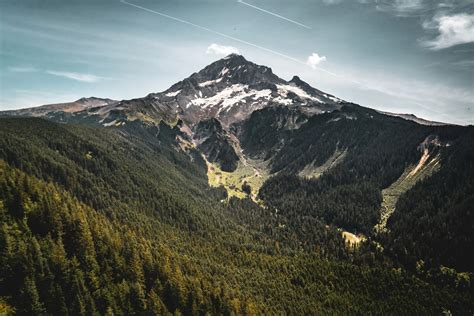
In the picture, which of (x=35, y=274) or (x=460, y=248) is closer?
(x=35, y=274)

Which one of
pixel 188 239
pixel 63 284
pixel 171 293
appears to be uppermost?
pixel 63 284

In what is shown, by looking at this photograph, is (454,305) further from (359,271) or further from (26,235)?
(26,235)

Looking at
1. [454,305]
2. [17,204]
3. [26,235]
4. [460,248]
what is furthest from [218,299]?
[460,248]

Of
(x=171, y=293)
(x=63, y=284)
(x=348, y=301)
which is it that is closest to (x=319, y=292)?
(x=348, y=301)

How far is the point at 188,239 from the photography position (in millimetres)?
196125

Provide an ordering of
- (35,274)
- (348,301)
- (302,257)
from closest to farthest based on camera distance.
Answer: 1. (35,274)
2. (348,301)
3. (302,257)

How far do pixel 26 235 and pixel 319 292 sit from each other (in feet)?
389

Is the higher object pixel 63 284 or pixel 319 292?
pixel 63 284

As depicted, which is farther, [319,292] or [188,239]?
[188,239]

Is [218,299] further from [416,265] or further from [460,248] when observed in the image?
[460,248]

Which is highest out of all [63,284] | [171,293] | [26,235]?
[26,235]

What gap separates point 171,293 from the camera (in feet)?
318

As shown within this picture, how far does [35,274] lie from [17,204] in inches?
1210

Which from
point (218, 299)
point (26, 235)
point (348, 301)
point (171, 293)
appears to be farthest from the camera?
point (348, 301)
